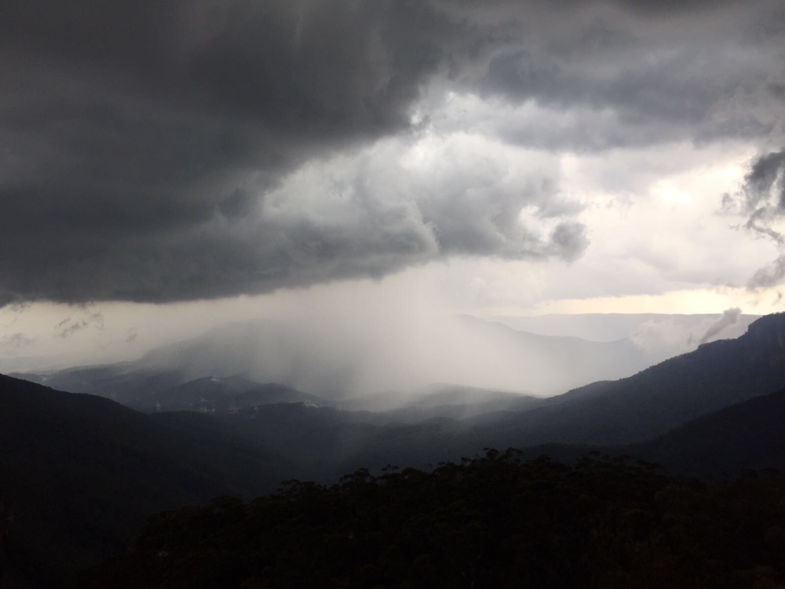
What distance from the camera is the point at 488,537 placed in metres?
51.0

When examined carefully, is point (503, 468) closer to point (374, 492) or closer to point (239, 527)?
point (374, 492)

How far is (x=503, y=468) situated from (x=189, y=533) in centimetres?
3479

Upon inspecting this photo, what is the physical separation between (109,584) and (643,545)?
46951 millimetres

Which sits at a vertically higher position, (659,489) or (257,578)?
(659,489)

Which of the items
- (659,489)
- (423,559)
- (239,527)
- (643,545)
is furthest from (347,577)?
(659,489)

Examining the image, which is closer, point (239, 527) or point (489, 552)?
point (489, 552)

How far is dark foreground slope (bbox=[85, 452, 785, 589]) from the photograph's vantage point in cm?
4403

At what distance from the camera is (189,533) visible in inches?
2361

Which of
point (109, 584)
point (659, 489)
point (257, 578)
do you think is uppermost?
point (659, 489)

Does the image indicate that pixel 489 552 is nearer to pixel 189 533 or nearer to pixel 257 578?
pixel 257 578

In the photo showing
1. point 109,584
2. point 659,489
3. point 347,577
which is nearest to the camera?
point 347,577

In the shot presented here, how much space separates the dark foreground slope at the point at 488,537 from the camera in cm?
4403

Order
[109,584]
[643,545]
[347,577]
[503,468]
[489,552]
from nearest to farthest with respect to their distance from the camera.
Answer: [643,545], [347,577], [489,552], [109,584], [503,468]

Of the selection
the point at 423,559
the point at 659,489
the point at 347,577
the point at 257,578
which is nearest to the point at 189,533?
the point at 257,578
